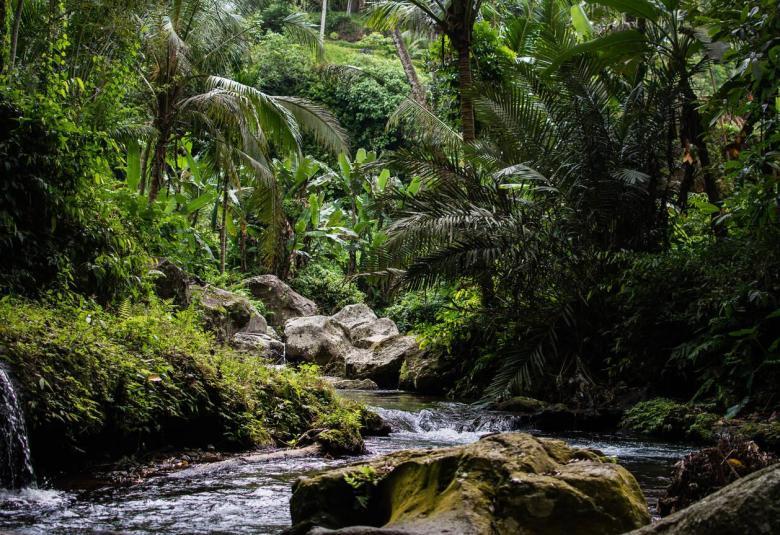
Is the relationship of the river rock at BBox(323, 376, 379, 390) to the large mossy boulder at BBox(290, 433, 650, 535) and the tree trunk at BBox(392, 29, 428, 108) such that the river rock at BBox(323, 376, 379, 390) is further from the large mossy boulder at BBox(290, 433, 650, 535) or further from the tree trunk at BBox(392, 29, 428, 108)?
the tree trunk at BBox(392, 29, 428, 108)

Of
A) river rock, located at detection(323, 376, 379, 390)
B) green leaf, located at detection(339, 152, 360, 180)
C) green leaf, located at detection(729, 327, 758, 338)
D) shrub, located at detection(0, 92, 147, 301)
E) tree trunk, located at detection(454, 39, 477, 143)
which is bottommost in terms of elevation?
river rock, located at detection(323, 376, 379, 390)

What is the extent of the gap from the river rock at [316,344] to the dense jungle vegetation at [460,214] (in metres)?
2.19

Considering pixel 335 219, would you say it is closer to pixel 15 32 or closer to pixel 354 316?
pixel 354 316

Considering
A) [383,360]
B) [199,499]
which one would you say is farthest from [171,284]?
[199,499]

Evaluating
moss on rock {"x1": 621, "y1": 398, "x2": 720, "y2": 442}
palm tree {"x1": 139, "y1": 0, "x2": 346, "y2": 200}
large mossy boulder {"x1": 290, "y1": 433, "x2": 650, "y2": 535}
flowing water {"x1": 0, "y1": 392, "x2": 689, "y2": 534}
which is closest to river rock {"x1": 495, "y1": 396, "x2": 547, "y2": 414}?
moss on rock {"x1": 621, "y1": 398, "x2": 720, "y2": 442}

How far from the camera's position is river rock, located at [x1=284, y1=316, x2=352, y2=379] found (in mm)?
17156

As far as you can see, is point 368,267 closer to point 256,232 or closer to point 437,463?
point 437,463

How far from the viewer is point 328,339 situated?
17.5 metres

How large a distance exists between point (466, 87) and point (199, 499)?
991 cm

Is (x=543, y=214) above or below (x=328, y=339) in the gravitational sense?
above

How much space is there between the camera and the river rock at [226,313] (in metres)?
12.4

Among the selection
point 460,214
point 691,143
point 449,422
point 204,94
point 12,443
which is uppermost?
point 204,94

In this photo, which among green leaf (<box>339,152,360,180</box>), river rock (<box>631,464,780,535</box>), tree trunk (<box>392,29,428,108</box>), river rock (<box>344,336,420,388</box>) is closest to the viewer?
river rock (<box>631,464,780,535</box>)

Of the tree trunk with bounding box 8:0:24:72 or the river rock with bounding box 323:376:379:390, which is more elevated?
the tree trunk with bounding box 8:0:24:72
